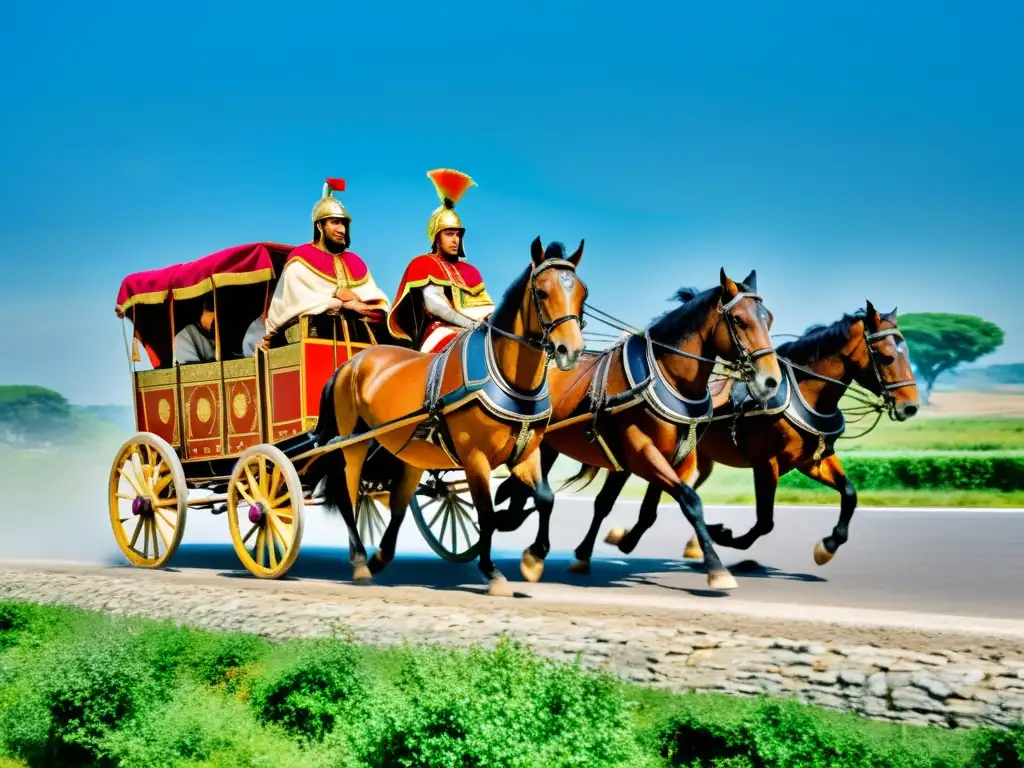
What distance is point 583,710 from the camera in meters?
6.01

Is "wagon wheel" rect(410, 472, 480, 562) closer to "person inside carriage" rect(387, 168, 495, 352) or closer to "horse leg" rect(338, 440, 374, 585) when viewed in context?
"horse leg" rect(338, 440, 374, 585)

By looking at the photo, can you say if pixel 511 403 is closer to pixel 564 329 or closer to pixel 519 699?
pixel 564 329

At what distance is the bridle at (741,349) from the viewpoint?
909cm

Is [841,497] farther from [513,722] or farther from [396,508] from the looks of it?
[513,722]

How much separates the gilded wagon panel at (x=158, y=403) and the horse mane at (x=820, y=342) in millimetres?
6137

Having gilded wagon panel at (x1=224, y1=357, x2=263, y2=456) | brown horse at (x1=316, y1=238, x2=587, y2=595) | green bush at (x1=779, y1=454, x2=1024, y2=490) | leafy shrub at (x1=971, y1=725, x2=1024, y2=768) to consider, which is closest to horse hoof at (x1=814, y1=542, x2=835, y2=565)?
brown horse at (x1=316, y1=238, x2=587, y2=595)

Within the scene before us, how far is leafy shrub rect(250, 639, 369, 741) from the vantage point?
7.03 meters

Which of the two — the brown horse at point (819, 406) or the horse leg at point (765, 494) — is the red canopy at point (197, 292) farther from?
the horse leg at point (765, 494)

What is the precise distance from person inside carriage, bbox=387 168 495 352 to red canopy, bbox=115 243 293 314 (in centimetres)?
138

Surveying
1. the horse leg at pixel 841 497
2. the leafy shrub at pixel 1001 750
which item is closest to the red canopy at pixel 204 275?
the horse leg at pixel 841 497

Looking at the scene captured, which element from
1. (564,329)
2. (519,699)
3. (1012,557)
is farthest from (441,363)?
(1012,557)

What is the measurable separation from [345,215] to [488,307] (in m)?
1.69

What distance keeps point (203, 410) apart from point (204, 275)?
1.37 m

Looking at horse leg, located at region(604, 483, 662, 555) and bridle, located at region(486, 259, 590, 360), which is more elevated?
bridle, located at region(486, 259, 590, 360)
